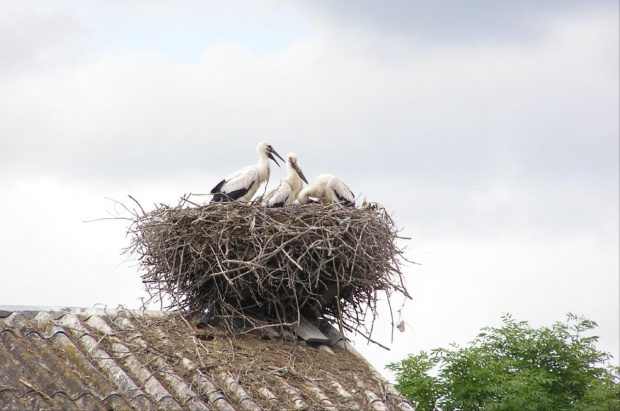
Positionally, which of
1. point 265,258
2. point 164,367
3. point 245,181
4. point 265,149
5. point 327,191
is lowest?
point 164,367

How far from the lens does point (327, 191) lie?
10234mm

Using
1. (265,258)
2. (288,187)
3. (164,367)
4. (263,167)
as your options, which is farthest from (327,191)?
(164,367)

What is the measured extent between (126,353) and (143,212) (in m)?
1.82

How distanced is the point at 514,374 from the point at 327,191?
274cm

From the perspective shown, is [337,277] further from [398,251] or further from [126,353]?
[126,353]

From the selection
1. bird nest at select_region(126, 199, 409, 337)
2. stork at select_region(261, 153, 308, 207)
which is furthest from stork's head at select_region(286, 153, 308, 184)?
bird nest at select_region(126, 199, 409, 337)

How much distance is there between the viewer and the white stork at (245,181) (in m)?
10.1

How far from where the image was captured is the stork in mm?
9773

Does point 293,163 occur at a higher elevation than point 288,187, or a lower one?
higher

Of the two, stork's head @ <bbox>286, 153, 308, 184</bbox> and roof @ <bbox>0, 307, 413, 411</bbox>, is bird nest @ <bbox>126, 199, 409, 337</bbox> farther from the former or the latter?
stork's head @ <bbox>286, 153, 308, 184</bbox>

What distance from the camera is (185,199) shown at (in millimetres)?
8359

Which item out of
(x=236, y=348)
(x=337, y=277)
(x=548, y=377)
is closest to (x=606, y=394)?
(x=548, y=377)

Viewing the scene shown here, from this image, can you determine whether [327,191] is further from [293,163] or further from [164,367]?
[164,367]

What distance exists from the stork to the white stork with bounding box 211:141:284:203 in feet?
0.86
